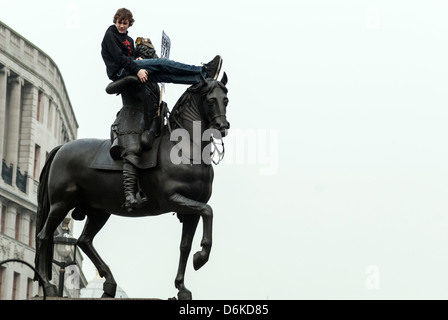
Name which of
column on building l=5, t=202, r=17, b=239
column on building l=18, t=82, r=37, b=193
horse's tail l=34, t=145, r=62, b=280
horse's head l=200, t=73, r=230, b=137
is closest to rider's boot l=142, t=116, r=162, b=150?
horse's head l=200, t=73, r=230, b=137

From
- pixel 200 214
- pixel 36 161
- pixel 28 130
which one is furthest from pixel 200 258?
pixel 36 161

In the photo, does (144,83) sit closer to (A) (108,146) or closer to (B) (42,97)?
(A) (108,146)

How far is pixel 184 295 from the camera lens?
751 inches

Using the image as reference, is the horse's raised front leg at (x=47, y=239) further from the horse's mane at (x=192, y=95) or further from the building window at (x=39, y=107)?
the building window at (x=39, y=107)

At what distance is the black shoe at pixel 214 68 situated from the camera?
65.1 feet

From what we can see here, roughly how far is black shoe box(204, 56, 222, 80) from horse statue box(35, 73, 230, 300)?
0.26 metres

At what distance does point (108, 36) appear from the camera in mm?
20109

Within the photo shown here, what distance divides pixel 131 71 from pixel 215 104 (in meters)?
1.50

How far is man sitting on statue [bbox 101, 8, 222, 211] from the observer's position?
19562mm

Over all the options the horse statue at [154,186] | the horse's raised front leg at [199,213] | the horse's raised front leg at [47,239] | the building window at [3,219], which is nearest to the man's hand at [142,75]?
the horse statue at [154,186]

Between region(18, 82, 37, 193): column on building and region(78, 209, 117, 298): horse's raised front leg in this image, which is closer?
region(78, 209, 117, 298): horse's raised front leg

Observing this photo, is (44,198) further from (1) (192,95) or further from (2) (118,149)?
(1) (192,95)

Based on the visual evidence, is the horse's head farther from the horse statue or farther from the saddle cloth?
the saddle cloth
